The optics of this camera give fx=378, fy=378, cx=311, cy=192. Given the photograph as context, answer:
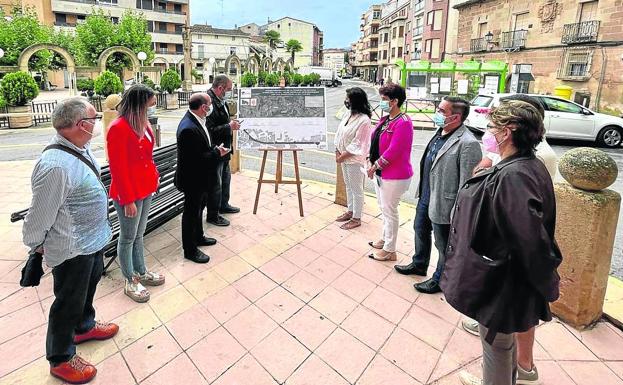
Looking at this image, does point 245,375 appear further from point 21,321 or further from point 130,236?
point 21,321

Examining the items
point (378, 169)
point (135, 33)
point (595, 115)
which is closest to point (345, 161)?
point (378, 169)

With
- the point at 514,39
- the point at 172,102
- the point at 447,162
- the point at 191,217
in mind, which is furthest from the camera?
the point at 514,39

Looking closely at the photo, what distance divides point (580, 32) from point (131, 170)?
2018 cm

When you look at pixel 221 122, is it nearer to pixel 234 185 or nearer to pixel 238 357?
pixel 234 185

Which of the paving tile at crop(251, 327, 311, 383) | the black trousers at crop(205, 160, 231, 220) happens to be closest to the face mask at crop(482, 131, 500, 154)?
the paving tile at crop(251, 327, 311, 383)

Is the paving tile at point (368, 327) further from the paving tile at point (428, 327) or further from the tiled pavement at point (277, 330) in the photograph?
the paving tile at point (428, 327)

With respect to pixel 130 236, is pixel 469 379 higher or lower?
lower

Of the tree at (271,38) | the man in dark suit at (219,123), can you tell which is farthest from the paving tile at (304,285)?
the tree at (271,38)

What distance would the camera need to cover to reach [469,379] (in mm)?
2246

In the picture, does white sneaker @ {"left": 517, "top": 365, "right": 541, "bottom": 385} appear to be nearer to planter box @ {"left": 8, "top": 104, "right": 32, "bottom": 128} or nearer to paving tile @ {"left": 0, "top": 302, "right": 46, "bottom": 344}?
paving tile @ {"left": 0, "top": 302, "right": 46, "bottom": 344}

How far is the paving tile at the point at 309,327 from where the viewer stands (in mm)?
2633

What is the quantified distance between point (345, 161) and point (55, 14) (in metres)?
52.1

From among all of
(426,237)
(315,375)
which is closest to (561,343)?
(426,237)

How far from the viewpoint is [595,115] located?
424 inches
